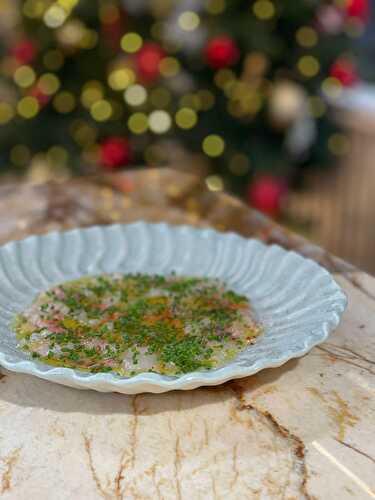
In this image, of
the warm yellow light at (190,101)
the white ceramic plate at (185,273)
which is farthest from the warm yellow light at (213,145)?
the white ceramic plate at (185,273)

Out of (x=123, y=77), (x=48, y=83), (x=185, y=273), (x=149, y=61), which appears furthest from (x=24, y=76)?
(x=185, y=273)

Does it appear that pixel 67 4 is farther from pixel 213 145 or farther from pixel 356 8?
pixel 356 8

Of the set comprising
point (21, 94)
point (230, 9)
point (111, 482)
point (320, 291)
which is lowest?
point (21, 94)

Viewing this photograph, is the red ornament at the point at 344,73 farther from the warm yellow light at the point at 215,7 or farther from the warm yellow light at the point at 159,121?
the warm yellow light at the point at 159,121

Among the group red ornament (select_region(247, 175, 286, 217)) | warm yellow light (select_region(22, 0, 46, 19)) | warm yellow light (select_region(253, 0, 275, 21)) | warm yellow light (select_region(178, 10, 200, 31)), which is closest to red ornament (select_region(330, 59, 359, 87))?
warm yellow light (select_region(253, 0, 275, 21))

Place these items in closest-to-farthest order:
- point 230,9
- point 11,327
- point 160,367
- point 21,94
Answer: point 160,367 → point 11,327 → point 230,9 → point 21,94

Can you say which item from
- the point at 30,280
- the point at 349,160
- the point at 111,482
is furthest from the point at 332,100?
the point at 111,482

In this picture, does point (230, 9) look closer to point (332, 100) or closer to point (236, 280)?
point (332, 100)
